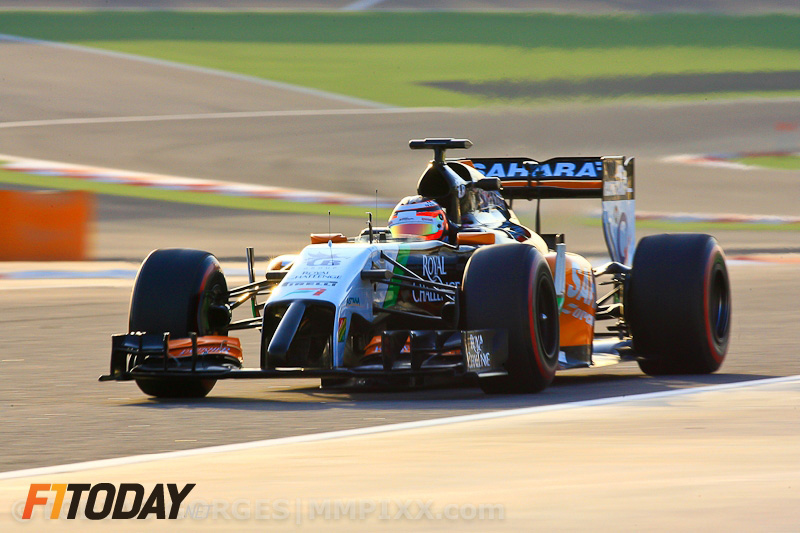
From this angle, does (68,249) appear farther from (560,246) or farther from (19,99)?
(19,99)

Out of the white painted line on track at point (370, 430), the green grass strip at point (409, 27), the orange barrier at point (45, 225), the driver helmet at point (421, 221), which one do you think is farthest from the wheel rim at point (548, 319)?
the green grass strip at point (409, 27)

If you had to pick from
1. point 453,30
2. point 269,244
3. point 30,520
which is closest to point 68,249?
point 269,244

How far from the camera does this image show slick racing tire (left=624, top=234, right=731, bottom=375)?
11.0 metres

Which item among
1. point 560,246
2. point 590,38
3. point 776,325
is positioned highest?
point 590,38

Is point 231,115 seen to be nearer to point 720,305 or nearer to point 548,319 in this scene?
point 720,305

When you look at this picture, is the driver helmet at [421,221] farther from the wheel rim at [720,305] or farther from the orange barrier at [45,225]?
the orange barrier at [45,225]

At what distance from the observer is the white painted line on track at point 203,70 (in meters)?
39.8

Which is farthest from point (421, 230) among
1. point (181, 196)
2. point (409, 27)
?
point (409, 27)

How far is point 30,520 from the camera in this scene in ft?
19.1

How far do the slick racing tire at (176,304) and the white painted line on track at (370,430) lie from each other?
221 cm

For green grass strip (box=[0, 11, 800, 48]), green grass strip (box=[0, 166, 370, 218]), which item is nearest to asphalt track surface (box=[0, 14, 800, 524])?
green grass strip (box=[0, 166, 370, 218])

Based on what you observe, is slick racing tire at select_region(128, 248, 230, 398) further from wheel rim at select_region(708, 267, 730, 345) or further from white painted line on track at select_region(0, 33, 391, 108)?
white painted line on track at select_region(0, 33, 391, 108)

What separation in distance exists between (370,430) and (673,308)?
11.8 feet

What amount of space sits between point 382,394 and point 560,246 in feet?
5.68
